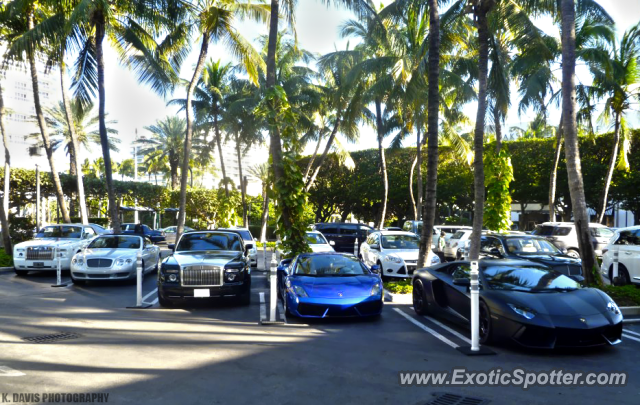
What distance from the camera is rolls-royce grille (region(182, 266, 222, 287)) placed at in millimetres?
10016

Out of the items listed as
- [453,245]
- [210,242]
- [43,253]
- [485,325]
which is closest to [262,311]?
[210,242]

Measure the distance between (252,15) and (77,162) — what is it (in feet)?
33.8

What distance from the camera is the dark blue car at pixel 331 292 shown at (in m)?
8.84

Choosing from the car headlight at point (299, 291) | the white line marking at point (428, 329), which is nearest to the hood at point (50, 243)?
the car headlight at point (299, 291)

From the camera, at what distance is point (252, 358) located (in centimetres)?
662

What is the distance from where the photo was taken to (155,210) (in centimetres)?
4350

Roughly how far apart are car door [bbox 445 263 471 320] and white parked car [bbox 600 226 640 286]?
6545 millimetres

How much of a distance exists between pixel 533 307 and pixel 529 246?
7304 mm

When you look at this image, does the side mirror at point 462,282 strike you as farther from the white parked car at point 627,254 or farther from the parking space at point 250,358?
the white parked car at point 627,254

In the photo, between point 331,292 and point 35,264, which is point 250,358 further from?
point 35,264

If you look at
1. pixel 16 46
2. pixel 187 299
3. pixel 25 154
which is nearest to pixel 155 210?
pixel 16 46

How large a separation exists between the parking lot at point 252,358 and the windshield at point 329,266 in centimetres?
102

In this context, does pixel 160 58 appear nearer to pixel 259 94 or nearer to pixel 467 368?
pixel 259 94

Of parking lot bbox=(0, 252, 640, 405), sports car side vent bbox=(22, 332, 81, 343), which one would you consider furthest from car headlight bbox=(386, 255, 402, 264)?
sports car side vent bbox=(22, 332, 81, 343)
